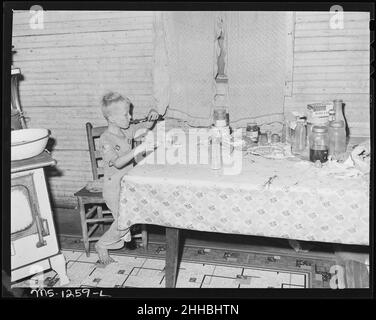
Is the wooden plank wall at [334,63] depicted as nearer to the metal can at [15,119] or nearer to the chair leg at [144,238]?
the chair leg at [144,238]

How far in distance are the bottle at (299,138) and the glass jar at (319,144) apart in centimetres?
12

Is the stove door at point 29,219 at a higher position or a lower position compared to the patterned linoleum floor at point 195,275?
higher

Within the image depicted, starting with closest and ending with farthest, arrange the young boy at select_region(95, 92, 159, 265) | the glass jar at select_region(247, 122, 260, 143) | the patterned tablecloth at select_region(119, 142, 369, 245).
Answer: the patterned tablecloth at select_region(119, 142, 369, 245) → the young boy at select_region(95, 92, 159, 265) → the glass jar at select_region(247, 122, 260, 143)

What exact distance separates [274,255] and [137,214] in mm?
1133

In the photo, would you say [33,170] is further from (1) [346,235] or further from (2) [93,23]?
(1) [346,235]

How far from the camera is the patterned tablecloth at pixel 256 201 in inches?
67.3

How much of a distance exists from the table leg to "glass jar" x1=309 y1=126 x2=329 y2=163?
0.83m

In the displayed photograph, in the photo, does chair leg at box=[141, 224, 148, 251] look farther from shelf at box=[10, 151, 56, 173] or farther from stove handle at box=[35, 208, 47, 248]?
shelf at box=[10, 151, 56, 173]

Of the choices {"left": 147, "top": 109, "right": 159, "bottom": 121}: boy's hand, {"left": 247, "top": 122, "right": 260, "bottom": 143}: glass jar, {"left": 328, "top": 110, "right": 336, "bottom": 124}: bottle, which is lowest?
{"left": 247, "top": 122, "right": 260, "bottom": 143}: glass jar

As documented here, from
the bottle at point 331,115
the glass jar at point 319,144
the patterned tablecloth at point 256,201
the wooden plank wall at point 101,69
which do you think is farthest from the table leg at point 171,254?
the wooden plank wall at point 101,69

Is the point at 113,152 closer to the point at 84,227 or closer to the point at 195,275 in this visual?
the point at 84,227

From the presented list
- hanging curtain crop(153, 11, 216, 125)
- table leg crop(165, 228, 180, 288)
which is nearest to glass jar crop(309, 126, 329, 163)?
table leg crop(165, 228, 180, 288)

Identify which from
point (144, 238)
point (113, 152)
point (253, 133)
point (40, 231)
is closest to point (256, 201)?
point (253, 133)

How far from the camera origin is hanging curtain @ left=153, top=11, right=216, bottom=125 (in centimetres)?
271
